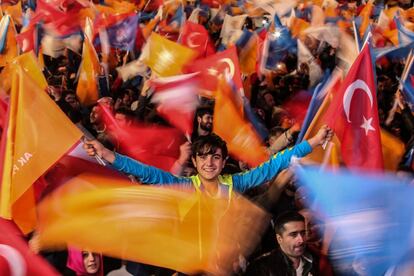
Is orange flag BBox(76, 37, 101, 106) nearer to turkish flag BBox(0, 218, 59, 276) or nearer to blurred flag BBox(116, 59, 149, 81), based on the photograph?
blurred flag BBox(116, 59, 149, 81)

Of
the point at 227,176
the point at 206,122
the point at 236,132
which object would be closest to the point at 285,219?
the point at 227,176

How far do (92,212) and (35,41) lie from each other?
6075mm

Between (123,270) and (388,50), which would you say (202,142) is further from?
(388,50)

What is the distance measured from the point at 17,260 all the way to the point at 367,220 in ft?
4.92

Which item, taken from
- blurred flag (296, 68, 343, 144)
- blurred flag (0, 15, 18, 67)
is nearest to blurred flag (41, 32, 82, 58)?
blurred flag (0, 15, 18, 67)

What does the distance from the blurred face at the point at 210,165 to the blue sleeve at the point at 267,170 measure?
20 cm

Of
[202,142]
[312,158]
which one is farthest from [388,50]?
[202,142]

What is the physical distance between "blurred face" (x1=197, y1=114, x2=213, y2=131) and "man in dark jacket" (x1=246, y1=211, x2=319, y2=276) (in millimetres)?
2214

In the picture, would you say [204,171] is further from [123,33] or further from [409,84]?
[123,33]

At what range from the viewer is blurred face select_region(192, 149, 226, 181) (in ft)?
11.0

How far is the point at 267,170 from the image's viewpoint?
11.9 feet

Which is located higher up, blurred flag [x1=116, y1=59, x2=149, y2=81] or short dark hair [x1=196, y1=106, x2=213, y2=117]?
short dark hair [x1=196, y1=106, x2=213, y2=117]

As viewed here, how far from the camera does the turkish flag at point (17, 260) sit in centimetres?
263

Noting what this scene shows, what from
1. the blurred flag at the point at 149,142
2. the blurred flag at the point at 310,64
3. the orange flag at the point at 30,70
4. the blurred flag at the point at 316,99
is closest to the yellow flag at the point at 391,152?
the blurred flag at the point at 316,99
